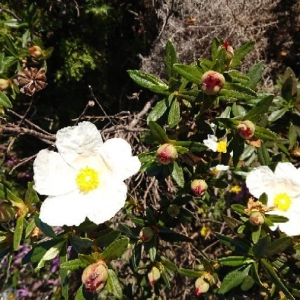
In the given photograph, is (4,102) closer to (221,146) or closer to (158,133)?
(158,133)

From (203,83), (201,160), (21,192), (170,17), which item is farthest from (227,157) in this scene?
(21,192)

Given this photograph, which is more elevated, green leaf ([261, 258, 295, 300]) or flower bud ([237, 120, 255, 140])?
flower bud ([237, 120, 255, 140])

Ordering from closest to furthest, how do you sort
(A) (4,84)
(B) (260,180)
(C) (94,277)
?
1. (C) (94,277)
2. (B) (260,180)
3. (A) (4,84)

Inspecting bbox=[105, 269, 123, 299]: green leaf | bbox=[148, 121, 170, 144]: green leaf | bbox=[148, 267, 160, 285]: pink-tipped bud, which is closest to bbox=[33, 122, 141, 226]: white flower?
bbox=[148, 121, 170, 144]: green leaf

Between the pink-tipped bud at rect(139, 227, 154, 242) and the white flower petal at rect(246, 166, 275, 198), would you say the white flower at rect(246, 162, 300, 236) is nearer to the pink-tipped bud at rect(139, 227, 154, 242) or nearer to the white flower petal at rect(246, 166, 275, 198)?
the white flower petal at rect(246, 166, 275, 198)

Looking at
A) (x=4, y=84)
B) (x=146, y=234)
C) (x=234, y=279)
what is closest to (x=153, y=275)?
(x=146, y=234)

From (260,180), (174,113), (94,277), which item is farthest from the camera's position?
(260,180)
